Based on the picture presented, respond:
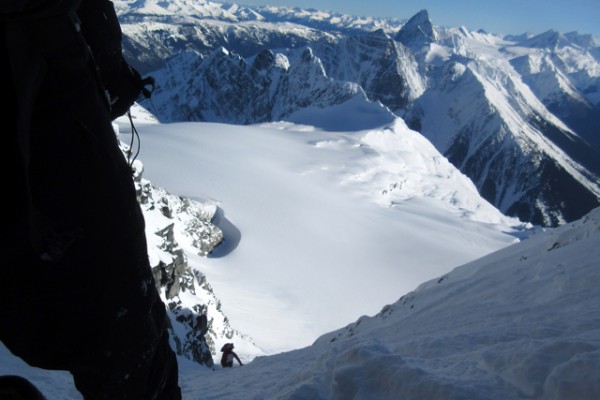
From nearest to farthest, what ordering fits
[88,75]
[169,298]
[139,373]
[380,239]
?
[88,75], [139,373], [169,298], [380,239]

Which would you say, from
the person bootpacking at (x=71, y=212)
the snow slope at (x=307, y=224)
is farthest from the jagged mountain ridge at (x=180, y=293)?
the person bootpacking at (x=71, y=212)

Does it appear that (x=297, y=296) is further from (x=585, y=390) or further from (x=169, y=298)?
(x=585, y=390)

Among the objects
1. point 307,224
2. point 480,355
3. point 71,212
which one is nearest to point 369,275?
point 307,224

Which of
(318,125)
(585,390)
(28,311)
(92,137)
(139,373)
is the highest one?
(92,137)

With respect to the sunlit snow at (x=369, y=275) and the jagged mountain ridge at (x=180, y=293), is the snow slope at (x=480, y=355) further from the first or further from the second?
the jagged mountain ridge at (x=180, y=293)

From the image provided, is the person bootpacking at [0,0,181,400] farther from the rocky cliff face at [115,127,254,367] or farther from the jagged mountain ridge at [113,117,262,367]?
the rocky cliff face at [115,127,254,367]

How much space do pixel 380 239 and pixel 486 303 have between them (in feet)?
121

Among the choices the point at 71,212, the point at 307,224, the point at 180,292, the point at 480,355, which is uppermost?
the point at 71,212

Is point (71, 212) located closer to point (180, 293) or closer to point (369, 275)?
point (180, 293)

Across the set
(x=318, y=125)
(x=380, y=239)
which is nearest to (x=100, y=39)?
(x=380, y=239)

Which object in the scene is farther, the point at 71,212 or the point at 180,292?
the point at 180,292

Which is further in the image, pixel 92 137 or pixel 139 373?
pixel 139 373

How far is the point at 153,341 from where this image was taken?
89.3 inches

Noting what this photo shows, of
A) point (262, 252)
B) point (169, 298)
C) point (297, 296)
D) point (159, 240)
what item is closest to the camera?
point (169, 298)
